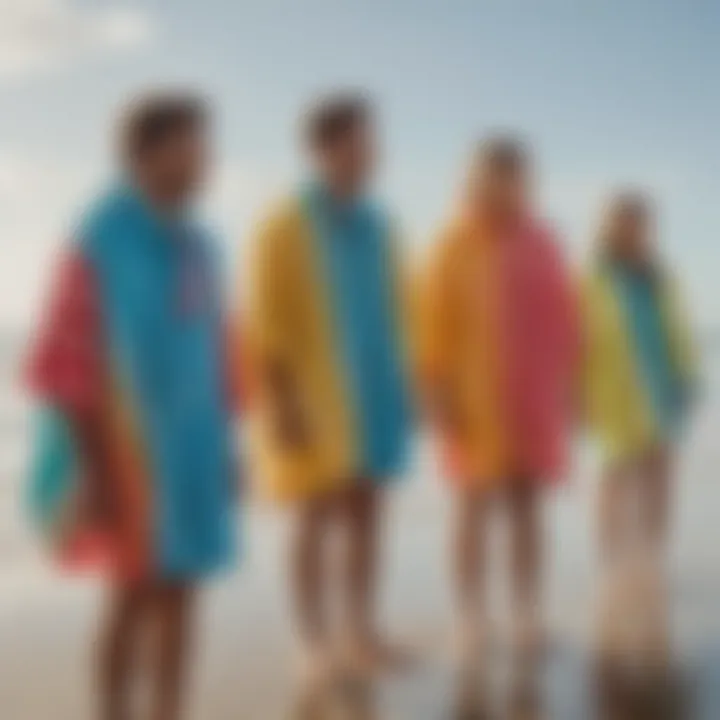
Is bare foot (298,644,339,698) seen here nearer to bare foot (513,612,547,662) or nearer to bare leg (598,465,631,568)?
bare foot (513,612,547,662)

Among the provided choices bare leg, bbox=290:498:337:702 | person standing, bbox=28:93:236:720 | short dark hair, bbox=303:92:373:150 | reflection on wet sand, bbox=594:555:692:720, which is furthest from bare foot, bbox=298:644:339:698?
short dark hair, bbox=303:92:373:150

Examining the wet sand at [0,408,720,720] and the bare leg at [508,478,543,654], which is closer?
the wet sand at [0,408,720,720]

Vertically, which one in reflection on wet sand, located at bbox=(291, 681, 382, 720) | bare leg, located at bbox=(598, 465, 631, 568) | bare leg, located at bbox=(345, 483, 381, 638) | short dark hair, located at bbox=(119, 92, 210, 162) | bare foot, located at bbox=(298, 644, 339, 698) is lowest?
reflection on wet sand, located at bbox=(291, 681, 382, 720)

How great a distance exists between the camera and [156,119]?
1.53 metres

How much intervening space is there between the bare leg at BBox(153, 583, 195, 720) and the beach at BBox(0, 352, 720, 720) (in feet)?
0.07

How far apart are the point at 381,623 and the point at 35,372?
455mm

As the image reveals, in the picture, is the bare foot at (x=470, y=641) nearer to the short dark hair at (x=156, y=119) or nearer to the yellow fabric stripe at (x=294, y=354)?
the yellow fabric stripe at (x=294, y=354)

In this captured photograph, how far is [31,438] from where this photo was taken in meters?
1.48

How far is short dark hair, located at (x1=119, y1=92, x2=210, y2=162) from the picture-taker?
151cm

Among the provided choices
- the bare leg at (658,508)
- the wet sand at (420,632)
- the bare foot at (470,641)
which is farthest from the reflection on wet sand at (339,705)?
the bare leg at (658,508)

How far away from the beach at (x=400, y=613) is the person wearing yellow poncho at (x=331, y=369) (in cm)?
3

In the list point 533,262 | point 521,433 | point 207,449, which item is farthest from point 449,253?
point 207,449

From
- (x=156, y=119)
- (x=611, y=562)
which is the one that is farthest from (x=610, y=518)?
(x=156, y=119)

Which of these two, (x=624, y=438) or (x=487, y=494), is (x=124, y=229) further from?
(x=624, y=438)
